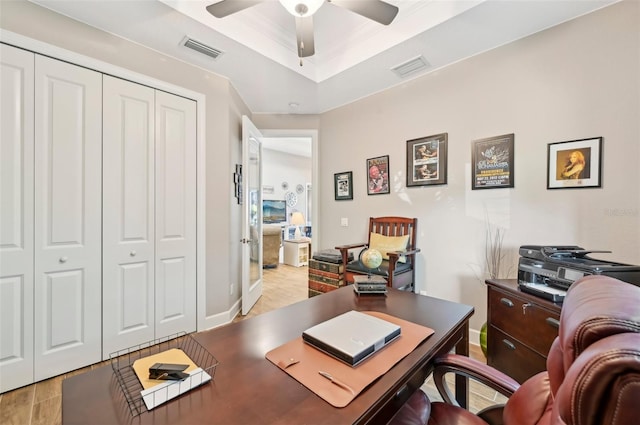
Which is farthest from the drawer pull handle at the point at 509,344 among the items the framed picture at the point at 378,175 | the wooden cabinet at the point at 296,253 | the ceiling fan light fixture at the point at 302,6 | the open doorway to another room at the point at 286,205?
the wooden cabinet at the point at 296,253

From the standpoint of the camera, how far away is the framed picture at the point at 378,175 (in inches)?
124

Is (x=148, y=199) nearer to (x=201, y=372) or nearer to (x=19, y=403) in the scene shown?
(x=19, y=403)

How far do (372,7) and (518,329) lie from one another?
7.16 ft

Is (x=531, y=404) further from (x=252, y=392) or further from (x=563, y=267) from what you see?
(x=563, y=267)

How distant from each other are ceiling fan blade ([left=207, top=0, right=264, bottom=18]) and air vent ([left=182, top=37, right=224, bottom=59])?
0.75 meters

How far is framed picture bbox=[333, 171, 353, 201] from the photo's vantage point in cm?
351

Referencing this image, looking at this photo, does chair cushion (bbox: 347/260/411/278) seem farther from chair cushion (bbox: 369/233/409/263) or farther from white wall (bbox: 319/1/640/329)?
white wall (bbox: 319/1/640/329)

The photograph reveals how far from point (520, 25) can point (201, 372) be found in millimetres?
2940

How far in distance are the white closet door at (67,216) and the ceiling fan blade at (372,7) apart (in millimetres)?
1949

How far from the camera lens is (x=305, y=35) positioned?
1769 millimetres

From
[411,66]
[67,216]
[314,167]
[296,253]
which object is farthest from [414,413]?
[296,253]

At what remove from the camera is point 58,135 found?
6.35ft

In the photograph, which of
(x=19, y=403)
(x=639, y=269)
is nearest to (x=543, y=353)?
(x=639, y=269)

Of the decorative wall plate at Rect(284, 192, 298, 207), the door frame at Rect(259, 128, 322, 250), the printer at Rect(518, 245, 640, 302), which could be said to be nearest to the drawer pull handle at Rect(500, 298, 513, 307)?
the printer at Rect(518, 245, 640, 302)
